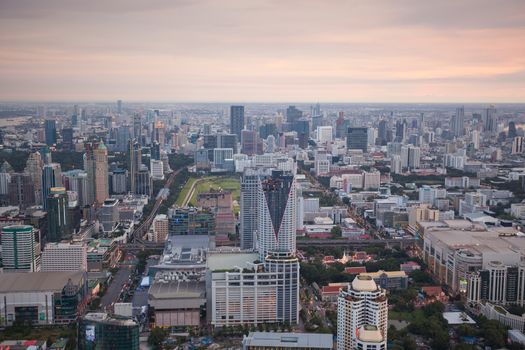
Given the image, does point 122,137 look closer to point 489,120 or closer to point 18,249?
point 18,249

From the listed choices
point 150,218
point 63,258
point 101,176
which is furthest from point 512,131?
point 63,258

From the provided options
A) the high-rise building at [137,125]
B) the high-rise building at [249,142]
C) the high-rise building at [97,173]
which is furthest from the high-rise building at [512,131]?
the high-rise building at [97,173]

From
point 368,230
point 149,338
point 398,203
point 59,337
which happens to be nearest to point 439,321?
point 149,338

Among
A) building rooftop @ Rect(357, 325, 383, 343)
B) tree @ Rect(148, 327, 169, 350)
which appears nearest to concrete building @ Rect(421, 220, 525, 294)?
building rooftop @ Rect(357, 325, 383, 343)

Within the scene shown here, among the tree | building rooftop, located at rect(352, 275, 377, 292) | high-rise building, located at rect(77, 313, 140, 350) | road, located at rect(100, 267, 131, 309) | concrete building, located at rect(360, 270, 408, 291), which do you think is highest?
building rooftop, located at rect(352, 275, 377, 292)

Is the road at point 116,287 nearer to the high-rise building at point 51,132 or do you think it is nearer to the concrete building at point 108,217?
the concrete building at point 108,217

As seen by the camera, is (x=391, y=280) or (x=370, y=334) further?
(x=391, y=280)

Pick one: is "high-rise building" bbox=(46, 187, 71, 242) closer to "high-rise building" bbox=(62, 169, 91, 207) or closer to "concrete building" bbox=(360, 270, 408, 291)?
"high-rise building" bbox=(62, 169, 91, 207)

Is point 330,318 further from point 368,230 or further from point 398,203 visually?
point 398,203
